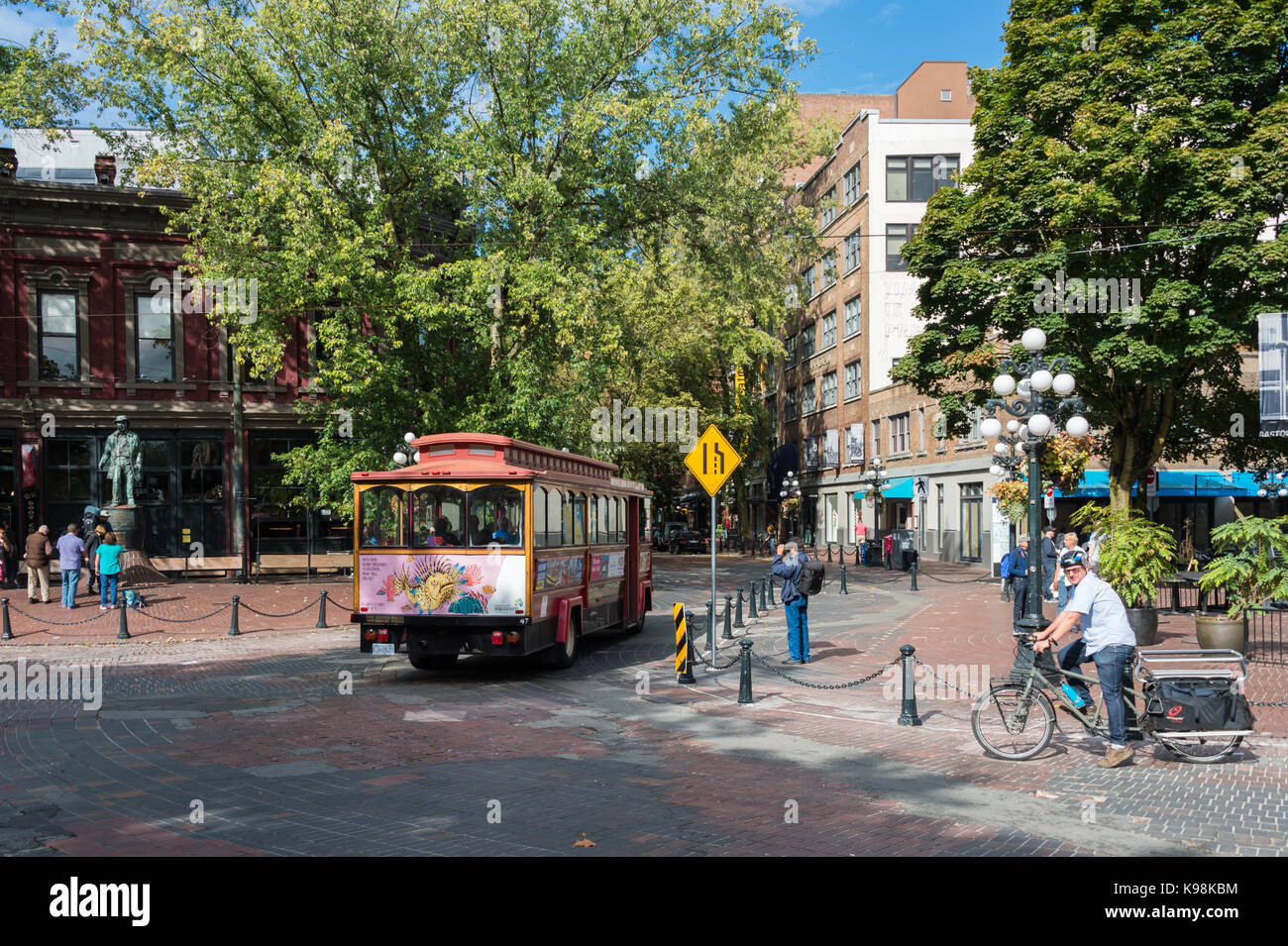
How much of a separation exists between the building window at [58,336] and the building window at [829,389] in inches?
1558

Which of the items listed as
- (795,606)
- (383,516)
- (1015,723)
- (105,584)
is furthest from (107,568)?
(1015,723)

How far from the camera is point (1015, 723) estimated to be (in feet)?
29.8

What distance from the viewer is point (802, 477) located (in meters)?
65.1

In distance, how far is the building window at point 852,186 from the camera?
169ft

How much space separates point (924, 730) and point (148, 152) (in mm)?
24260

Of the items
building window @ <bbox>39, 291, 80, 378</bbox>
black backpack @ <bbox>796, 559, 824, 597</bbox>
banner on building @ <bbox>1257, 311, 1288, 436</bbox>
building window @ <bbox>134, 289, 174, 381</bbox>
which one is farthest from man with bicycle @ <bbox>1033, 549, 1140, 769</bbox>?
building window @ <bbox>39, 291, 80, 378</bbox>

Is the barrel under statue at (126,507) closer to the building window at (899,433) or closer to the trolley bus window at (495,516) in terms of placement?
the trolley bus window at (495,516)

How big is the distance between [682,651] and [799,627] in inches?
104

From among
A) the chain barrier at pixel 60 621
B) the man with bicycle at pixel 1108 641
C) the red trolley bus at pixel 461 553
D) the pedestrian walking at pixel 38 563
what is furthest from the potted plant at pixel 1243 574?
the pedestrian walking at pixel 38 563

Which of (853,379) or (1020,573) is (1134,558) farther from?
(853,379)

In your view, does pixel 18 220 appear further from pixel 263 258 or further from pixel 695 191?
pixel 695 191

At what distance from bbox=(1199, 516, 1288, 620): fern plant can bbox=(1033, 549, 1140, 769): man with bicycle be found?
5833mm

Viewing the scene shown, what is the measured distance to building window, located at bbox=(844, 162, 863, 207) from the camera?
51375 millimetres

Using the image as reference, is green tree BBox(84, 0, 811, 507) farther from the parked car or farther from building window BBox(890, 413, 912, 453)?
the parked car
